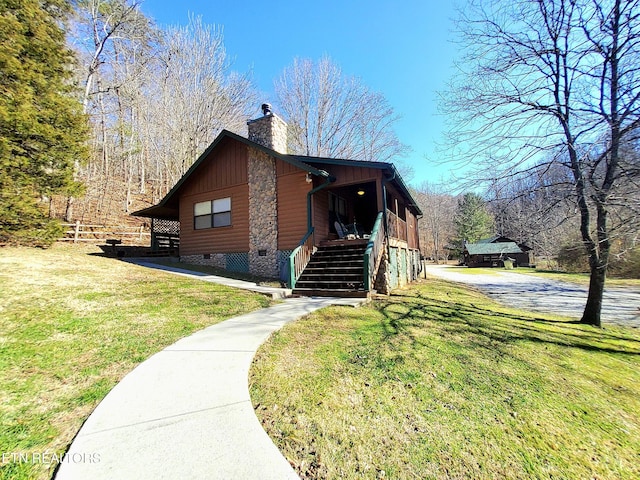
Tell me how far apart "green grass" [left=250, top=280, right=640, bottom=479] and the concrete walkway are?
226mm

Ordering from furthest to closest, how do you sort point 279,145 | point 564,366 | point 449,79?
point 279,145, point 449,79, point 564,366

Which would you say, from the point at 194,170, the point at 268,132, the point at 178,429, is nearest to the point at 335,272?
the point at 268,132

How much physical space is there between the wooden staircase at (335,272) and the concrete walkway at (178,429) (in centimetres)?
454

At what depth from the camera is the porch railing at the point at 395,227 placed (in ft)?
32.7

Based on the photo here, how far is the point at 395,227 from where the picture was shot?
35.7 feet

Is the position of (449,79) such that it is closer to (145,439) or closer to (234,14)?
(145,439)

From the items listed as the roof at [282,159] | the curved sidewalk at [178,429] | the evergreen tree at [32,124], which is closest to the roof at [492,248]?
the roof at [282,159]

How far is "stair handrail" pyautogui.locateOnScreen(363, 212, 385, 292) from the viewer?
24.9 ft

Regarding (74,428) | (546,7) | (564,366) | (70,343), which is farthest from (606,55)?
(70,343)

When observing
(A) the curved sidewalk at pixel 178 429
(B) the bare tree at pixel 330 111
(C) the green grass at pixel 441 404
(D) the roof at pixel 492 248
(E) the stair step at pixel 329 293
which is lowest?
(C) the green grass at pixel 441 404

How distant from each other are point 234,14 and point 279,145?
8.89 metres

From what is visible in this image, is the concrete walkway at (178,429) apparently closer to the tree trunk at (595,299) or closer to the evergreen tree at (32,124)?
the tree trunk at (595,299)

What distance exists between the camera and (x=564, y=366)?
428 cm

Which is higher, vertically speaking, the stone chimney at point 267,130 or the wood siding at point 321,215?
the stone chimney at point 267,130
